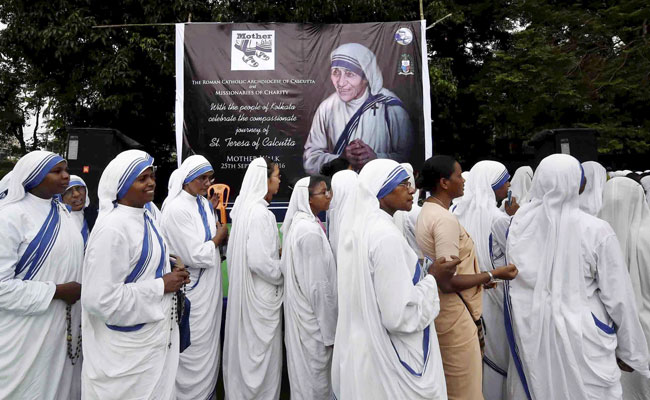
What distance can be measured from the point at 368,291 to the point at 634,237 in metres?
1.96

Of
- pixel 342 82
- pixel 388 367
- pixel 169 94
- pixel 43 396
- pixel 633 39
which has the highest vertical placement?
pixel 633 39

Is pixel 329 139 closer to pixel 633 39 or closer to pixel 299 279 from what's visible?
pixel 299 279

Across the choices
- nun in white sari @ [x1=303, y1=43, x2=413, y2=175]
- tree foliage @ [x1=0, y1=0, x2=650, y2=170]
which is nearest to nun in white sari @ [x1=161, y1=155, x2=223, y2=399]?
→ nun in white sari @ [x1=303, y1=43, x2=413, y2=175]

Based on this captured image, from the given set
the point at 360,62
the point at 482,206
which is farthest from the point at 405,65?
the point at 482,206

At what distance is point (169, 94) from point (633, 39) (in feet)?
30.4

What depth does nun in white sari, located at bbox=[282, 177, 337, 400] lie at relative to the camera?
3.27 meters

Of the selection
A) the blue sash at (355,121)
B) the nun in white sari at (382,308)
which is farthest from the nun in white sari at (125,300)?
the blue sash at (355,121)

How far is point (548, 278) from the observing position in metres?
2.75

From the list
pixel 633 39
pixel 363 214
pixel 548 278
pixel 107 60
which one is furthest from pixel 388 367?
pixel 633 39

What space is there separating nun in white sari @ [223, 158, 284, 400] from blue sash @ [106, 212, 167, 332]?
94cm

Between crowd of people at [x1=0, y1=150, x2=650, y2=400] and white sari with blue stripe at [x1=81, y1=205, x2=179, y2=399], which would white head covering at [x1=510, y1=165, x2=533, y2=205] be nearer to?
crowd of people at [x1=0, y1=150, x2=650, y2=400]

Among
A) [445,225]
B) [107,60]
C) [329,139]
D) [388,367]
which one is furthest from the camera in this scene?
[107,60]

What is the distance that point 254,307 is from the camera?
11.8 ft

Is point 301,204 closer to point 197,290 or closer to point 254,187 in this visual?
point 254,187
